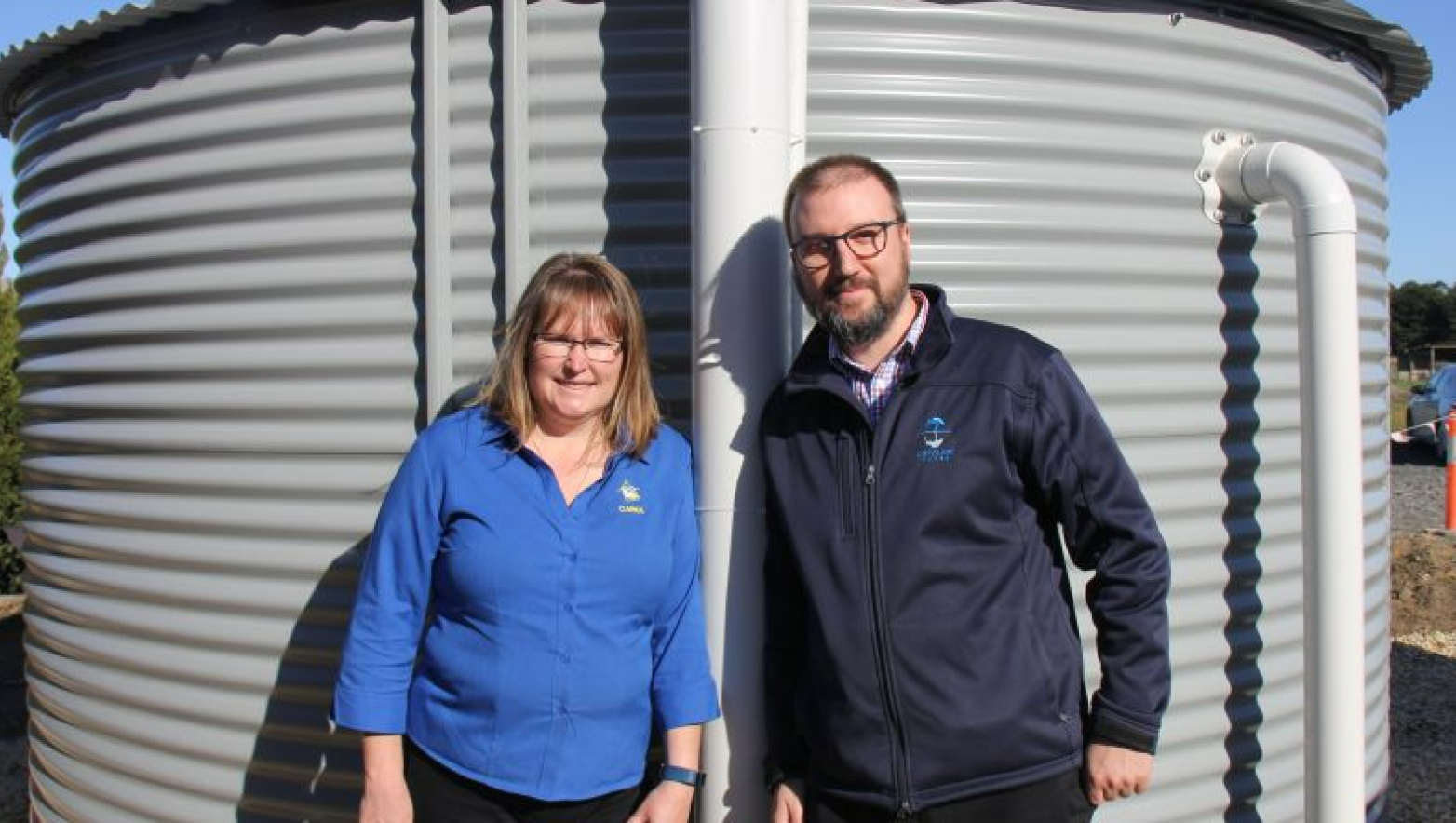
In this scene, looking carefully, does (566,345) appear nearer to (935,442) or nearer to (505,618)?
(505,618)

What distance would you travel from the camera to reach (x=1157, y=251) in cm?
356

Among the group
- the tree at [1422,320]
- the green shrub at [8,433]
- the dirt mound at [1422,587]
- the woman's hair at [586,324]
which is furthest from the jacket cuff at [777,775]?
the tree at [1422,320]

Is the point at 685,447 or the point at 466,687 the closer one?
the point at 466,687

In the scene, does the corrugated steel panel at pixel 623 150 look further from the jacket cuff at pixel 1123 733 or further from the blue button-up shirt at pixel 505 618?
the jacket cuff at pixel 1123 733

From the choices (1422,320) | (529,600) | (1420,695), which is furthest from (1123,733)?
(1422,320)

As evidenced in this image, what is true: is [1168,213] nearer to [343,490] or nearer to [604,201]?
[604,201]

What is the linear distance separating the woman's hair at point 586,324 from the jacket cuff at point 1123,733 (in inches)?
43.7

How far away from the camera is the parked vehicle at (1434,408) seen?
2124 centimetres

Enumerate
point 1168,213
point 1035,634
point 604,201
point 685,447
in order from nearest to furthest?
point 1035,634, point 685,447, point 604,201, point 1168,213

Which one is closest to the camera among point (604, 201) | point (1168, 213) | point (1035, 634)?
point (1035, 634)

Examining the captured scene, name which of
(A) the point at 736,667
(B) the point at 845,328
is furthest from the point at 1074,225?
(A) the point at 736,667

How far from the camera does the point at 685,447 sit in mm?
2742

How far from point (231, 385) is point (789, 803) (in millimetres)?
2184

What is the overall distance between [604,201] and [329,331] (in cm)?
92
